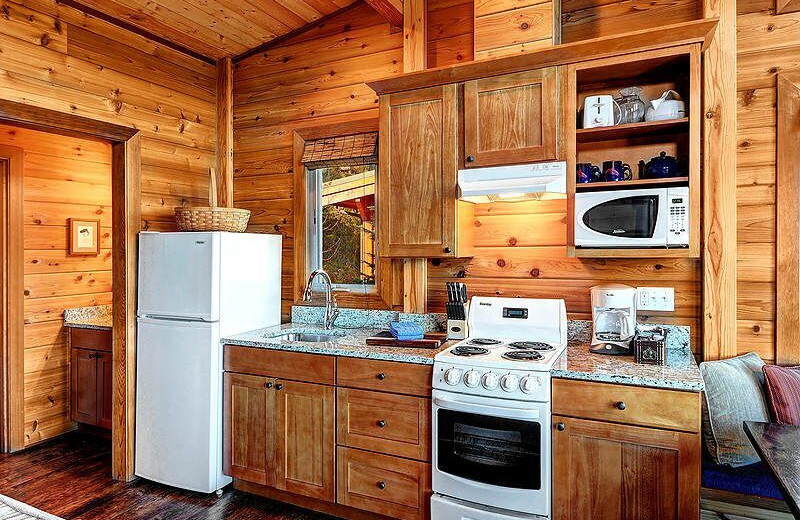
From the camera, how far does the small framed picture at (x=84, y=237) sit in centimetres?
399

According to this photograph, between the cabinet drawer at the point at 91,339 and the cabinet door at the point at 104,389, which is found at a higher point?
the cabinet drawer at the point at 91,339

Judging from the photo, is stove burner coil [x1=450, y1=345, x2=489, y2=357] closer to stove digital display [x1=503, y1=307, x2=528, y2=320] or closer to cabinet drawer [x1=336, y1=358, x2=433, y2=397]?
cabinet drawer [x1=336, y1=358, x2=433, y2=397]

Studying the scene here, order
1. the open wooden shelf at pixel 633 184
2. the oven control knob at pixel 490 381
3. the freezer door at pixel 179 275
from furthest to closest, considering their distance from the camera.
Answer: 1. the freezer door at pixel 179 275
2. the open wooden shelf at pixel 633 184
3. the oven control knob at pixel 490 381

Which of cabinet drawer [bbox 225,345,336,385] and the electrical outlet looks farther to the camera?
cabinet drawer [bbox 225,345,336,385]

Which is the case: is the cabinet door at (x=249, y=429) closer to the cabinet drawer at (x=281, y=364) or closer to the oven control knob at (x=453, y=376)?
the cabinet drawer at (x=281, y=364)

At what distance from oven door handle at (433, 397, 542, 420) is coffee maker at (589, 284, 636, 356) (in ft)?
1.78

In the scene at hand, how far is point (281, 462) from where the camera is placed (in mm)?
2830

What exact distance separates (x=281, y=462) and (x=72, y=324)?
215cm

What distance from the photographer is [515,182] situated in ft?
8.47

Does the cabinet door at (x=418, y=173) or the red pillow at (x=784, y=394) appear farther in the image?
the cabinet door at (x=418, y=173)

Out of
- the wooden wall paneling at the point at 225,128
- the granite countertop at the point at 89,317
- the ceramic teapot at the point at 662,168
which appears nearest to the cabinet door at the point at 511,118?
the ceramic teapot at the point at 662,168

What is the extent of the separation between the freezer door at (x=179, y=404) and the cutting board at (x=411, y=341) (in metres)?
0.92

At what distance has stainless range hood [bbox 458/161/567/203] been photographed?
2.50m

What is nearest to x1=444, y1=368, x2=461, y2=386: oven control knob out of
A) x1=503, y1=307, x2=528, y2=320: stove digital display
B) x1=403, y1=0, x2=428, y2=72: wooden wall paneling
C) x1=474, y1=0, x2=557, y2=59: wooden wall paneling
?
x1=503, y1=307, x2=528, y2=320: stove digital display
